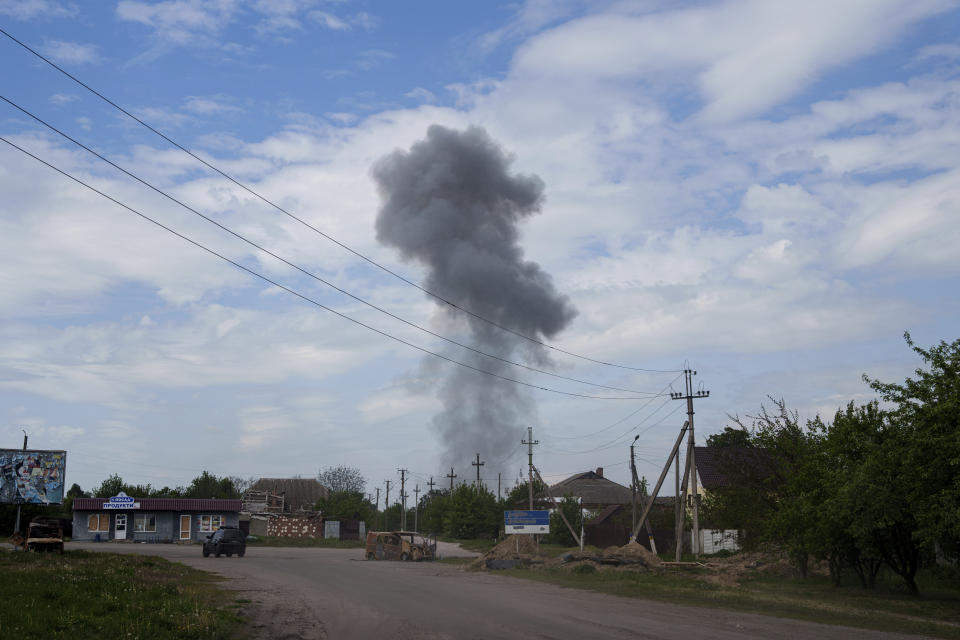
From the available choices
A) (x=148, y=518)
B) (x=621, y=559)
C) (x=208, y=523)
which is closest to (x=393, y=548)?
(x=621, y=559)

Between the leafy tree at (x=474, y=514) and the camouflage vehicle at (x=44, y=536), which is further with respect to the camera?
the leafy tree at (x=474, y=514)

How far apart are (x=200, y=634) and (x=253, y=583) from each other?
44.5 ft

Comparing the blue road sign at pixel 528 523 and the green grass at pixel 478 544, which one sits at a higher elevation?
the blue road sign at pixel 528 523

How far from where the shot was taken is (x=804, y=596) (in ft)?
80.9

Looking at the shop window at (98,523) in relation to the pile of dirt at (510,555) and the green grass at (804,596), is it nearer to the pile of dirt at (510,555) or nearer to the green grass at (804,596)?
the pile of dirt at (510,555)

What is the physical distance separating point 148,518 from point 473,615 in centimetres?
5641

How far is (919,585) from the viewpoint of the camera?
2925 cm

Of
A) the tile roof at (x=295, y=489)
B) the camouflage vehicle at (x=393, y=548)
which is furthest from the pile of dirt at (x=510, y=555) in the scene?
the tile roof at (x=295, y=489)

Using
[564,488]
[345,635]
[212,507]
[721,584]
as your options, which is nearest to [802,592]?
[721,584]

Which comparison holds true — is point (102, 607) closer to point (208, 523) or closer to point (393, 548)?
point (393, 548)

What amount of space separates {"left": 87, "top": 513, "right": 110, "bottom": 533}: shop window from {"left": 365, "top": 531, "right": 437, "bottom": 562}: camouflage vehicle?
29289 mm

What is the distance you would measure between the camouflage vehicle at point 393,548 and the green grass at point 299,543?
22233 mm

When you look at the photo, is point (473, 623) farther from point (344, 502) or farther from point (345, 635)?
point (344, 502)

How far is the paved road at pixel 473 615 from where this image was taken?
47.5ft
